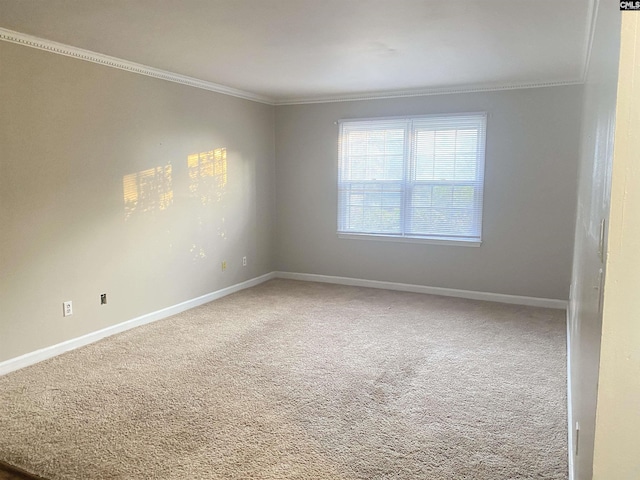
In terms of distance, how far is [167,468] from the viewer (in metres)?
2.35

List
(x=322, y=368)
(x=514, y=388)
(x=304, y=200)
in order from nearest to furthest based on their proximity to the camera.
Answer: (x=514, y=388), (x=322, y=368), (x=304, y=200)

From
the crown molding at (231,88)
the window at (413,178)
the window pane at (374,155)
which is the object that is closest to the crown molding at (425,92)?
the crown molding at (231,88)

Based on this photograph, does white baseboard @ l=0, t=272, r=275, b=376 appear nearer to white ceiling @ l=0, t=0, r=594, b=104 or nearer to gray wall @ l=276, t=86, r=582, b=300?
gray wall @ l=276, t=86, r=582, b=300

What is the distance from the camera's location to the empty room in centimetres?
235

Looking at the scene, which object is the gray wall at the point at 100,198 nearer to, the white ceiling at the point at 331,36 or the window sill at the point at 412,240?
the white ceiling at the point at 331,36

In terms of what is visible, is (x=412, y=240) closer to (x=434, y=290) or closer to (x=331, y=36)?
(x=434, y=290)

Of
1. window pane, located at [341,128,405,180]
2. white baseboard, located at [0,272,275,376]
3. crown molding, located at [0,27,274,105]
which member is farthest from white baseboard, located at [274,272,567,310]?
crown molding, located at [0,27,274,105]

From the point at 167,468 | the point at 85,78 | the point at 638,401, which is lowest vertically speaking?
the point at 167,468

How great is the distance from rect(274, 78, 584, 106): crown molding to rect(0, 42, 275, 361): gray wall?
0.80 metres

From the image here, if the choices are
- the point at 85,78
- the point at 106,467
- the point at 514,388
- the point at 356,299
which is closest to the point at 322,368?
the point at 514,388

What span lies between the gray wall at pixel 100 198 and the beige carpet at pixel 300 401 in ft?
1.34

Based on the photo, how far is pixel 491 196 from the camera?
543 cm

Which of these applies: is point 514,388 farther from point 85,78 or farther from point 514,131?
point 85,78

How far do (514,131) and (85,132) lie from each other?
417cm
